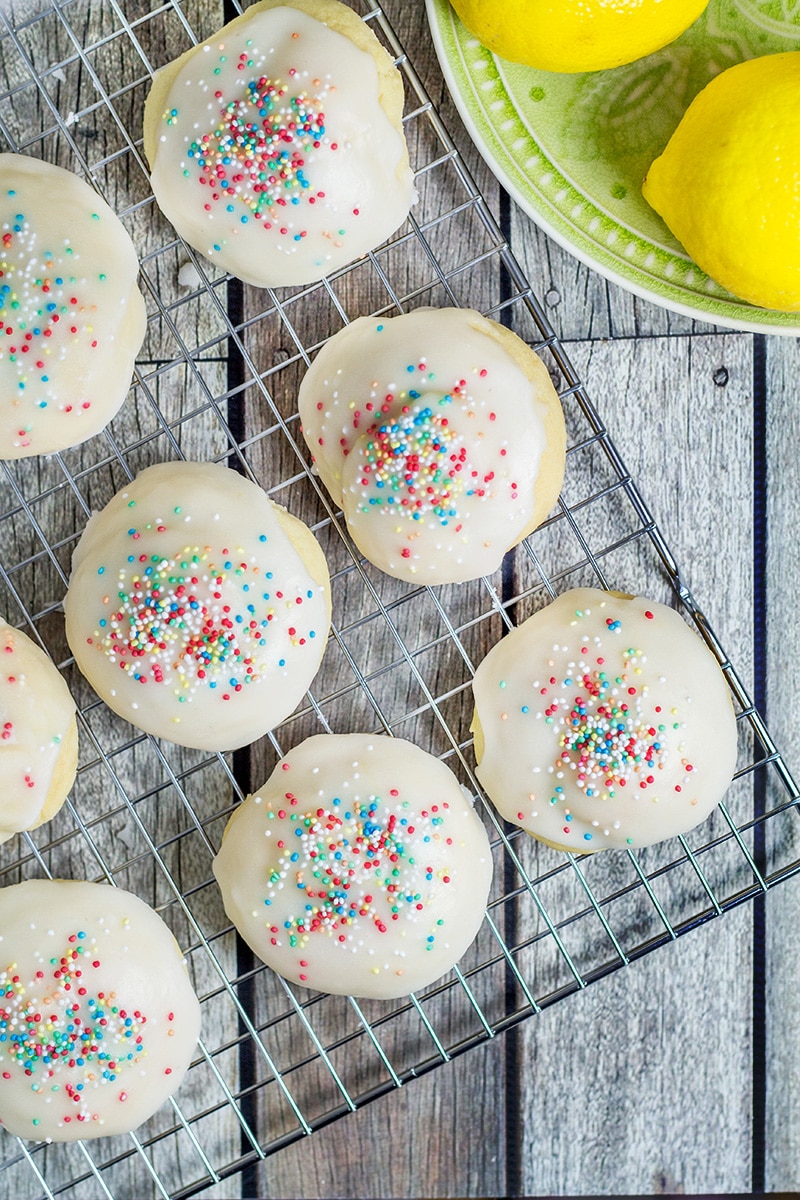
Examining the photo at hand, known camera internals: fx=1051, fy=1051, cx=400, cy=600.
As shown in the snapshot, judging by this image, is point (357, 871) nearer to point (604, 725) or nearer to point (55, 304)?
point (604, 725)

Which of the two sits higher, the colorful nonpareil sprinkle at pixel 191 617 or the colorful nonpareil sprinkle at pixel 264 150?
the colorful nonpareil sprinkle at pixel 264 150

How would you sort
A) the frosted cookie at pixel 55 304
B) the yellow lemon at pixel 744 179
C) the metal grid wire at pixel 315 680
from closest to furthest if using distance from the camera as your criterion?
1. the yellow lemon at pixel 744 179
2. the frosted cookie at pixel 55 304
3. the metal grid wire at pixel 315 680

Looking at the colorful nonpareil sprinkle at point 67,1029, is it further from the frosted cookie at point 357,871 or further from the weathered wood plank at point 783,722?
the weathered wood plank at point 783,722

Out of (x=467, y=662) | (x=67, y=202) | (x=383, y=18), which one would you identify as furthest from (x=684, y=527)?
(x=67, y=202)

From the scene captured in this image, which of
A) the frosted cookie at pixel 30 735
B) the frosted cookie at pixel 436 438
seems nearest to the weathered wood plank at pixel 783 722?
the frosted cookie at pixel 436 438

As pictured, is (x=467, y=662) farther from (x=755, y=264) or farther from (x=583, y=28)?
(x=583, y=28)

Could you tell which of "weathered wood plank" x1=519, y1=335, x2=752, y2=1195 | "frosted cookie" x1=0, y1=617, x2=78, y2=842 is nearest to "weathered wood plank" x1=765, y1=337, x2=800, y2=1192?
"weathered wood plank" x1=519, y1=335, x2=752, y2=1195

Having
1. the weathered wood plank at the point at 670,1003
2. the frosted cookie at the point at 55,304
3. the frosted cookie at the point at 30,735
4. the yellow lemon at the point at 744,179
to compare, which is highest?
the frosted cookie at the point at 55,304

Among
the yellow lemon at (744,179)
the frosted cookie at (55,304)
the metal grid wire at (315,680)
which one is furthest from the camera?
the metal grid wire at (315,680)
